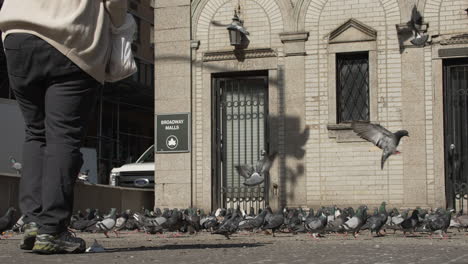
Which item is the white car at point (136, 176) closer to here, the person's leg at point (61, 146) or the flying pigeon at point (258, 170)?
the flying pigeon at point (258, 170)

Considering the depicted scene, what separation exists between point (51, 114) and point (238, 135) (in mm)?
13142

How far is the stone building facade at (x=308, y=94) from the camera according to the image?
1719 cm

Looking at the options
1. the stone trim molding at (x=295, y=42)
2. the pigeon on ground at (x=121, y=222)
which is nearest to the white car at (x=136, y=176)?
the stone trim molding at (x=295, y=42)

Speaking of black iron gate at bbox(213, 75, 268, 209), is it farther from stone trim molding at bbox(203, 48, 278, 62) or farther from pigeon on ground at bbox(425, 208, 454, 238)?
pigeon on ground at bbox(425, 208, 454, 238)

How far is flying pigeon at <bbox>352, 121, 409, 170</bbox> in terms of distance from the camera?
1691 cm

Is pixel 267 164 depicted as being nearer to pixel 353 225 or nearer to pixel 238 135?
pixel 238 135

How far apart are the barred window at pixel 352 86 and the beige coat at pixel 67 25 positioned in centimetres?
1236

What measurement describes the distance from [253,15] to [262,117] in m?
2.28

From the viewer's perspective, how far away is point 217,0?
747 inches

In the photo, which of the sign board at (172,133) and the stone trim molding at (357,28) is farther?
the sign board at (172,133)

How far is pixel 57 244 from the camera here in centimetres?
557

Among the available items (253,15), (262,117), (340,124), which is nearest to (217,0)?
(253,15)

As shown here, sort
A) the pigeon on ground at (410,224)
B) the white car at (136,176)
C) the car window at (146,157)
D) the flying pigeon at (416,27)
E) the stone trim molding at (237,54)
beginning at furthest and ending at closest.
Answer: the car window at (146,157)
the white car at (136,176)
the stone trim molding at (237,54)
the flying pigeon at (416,27)
the pigeon on ground at (410,224)

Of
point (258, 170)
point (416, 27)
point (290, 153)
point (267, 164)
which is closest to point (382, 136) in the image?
point (290, 153)
